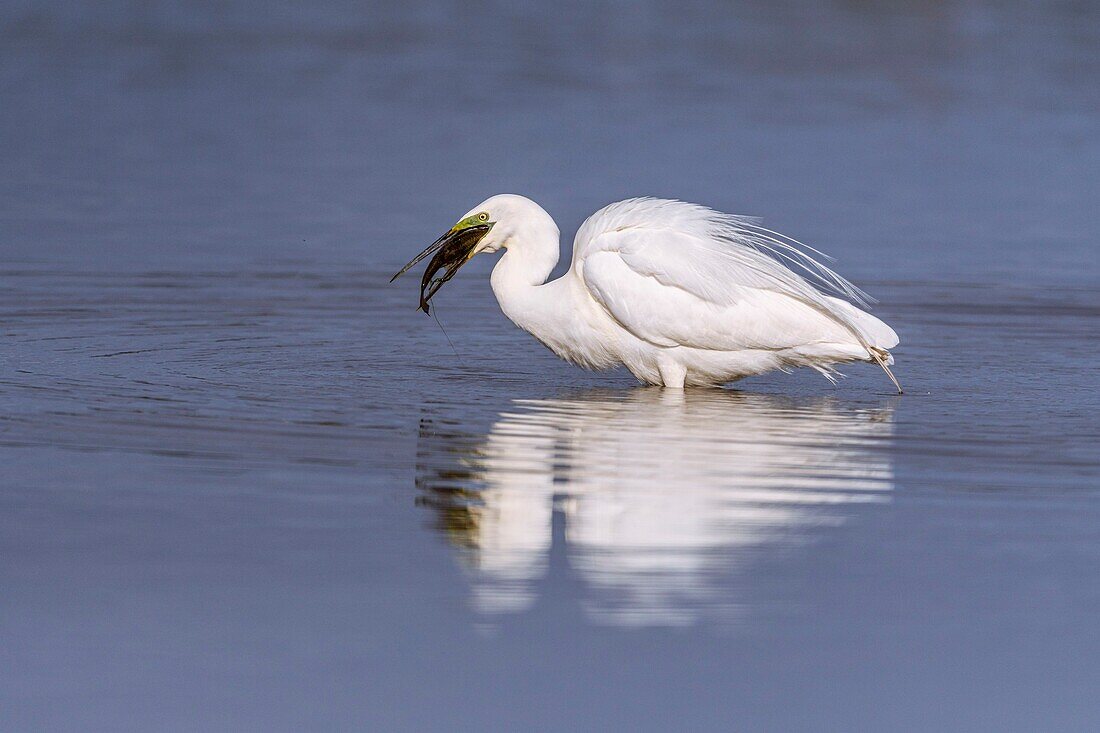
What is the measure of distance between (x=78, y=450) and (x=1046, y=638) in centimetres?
377

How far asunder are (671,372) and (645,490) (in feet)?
9.36

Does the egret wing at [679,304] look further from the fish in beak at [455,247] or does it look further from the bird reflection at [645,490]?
the fish in beak at [455,247]

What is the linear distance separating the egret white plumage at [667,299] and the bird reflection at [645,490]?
17.1 inches

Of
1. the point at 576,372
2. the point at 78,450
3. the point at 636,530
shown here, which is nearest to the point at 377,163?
the point at 576,372

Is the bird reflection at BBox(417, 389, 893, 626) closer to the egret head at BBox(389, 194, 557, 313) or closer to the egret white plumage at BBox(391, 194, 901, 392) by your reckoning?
the egret white plumage at BBox(391, 194, 901, 392)

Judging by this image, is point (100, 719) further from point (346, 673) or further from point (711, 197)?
point (711, 197)

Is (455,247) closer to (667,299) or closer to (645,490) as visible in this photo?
(667,299)

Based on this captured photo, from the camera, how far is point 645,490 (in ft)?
22.5

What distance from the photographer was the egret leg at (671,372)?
31.6 ft

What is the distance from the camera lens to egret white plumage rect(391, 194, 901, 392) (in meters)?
9.40

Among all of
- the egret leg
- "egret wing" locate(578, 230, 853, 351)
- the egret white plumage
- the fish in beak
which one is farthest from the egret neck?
the egret leg

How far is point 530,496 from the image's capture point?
677 centimetres

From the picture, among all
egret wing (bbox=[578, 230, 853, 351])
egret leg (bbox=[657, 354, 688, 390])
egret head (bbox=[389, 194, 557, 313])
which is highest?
egret head (bbox=[389, 194, 557, 313])

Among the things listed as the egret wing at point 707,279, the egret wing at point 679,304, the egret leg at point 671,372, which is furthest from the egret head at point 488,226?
the egret leg at point 671,372
